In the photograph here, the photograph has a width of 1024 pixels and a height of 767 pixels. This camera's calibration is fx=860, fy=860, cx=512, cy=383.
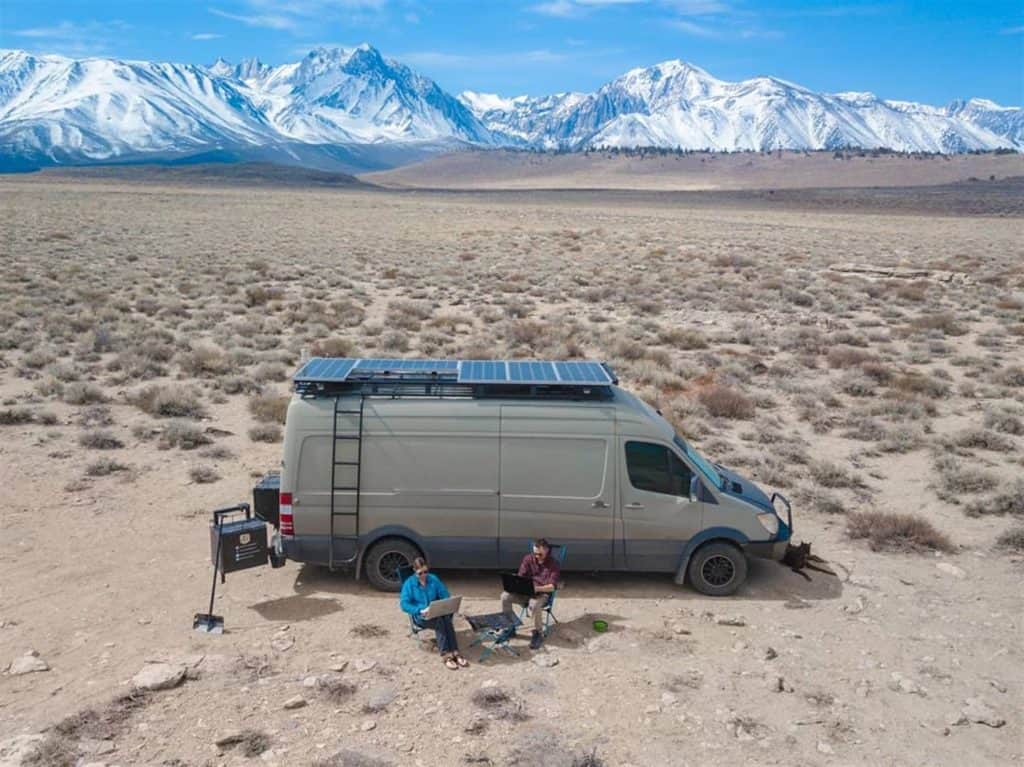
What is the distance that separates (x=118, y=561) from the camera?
1006 centimetres

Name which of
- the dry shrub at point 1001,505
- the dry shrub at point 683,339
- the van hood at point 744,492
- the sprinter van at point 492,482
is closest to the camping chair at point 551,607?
the sprinter van at point 492,482

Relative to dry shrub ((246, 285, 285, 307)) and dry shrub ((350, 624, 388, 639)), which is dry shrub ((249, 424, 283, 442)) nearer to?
Result: dry shrub ((350, 624, 388, 639))

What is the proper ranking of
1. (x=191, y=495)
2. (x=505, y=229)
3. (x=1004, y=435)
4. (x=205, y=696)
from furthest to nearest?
(x=505, y=229), (x=1004, y=435), (x=191, y=495), (x=205, y=696)

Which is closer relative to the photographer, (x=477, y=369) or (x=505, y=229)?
(x=477, y=369)

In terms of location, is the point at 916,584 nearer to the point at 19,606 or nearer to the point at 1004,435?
the point at 1004,435

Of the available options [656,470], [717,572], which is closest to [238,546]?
[656,470]

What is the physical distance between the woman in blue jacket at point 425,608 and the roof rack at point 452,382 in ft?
6.54

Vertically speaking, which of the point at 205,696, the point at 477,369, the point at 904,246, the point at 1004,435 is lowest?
the point at 205,696

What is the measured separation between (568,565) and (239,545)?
11.5ft

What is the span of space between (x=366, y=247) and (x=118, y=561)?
41445 millimetres

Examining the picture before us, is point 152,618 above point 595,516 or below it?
below

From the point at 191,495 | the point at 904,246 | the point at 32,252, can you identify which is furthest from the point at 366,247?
the point at 191,495

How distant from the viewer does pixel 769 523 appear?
31.2ft

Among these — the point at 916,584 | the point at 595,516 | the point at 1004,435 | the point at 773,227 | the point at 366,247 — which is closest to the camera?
the point at 595,516
